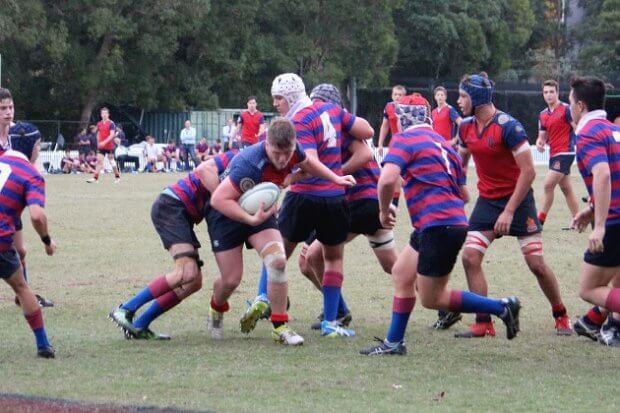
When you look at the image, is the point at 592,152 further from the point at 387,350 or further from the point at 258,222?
the point at 258,222

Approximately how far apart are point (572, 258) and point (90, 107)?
127 ft

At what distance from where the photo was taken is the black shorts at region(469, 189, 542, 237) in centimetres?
937

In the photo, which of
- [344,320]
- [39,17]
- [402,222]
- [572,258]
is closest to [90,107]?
[39,17]

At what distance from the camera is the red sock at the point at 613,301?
789cm

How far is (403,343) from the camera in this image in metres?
8.56

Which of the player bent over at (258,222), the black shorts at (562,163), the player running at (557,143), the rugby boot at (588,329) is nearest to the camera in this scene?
the player bent over at (258,222)

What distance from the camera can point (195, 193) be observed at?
903cm

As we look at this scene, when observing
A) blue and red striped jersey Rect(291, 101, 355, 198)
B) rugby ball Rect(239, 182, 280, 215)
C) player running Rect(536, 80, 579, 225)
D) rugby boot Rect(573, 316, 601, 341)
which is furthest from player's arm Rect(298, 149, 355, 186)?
player running Rect(536, 80, 579, 225)

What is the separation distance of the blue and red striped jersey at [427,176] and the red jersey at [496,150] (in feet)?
3.03

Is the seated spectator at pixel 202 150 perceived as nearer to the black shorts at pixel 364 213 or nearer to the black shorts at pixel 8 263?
the black shorts at pixel 364 213

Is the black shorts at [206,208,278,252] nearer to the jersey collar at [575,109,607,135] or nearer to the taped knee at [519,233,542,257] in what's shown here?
the taped knee at [519,233,542,257]

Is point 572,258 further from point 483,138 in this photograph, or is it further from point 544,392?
point 544,392

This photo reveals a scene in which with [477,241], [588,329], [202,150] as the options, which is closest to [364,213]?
[477,241]

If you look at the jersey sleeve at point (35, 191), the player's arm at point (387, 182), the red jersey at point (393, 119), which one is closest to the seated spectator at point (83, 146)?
the red jersey at point (393, 119)
